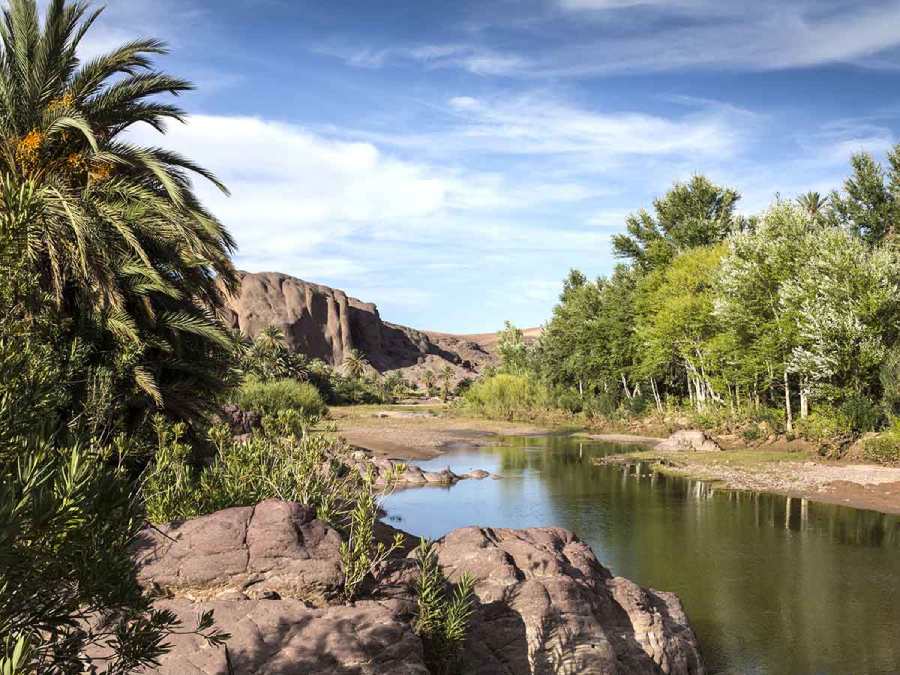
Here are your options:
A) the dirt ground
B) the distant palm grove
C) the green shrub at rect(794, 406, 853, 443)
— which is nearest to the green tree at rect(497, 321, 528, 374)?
the distant palm grove

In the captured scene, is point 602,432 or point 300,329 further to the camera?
point 300,329

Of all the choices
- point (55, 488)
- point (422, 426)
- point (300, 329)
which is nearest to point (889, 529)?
point (55, 488)

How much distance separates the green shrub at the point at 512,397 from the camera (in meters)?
57.9

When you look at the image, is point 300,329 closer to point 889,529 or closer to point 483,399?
point 483,399

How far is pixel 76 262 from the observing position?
10727 millimetres

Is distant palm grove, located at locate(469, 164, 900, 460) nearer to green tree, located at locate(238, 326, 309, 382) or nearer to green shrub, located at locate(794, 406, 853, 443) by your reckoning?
green shrub, located at locate(794, 406, 853, 443)

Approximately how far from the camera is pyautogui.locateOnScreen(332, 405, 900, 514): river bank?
23.6m

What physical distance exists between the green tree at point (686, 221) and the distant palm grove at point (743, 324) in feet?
0.32

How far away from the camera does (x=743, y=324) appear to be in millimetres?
35719

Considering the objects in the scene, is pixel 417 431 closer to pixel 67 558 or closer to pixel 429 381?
pixel 67 558

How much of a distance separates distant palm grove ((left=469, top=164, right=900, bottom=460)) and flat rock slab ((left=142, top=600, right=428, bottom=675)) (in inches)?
1009

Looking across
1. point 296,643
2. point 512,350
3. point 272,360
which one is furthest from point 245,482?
point 512,350

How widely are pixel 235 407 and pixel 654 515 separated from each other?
1574 centimetres

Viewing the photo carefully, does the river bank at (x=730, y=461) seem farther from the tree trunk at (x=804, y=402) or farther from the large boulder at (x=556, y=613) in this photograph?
the large boulder at (x=556, y=613)
